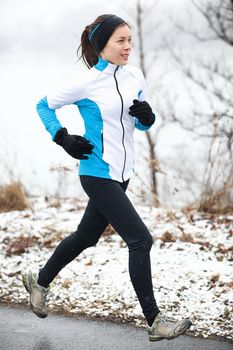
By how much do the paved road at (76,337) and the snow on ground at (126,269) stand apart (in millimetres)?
157

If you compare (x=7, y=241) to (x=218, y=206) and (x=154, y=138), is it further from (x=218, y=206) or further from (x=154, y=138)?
(x=154, y=138)

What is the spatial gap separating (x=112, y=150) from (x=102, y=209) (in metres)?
0.37

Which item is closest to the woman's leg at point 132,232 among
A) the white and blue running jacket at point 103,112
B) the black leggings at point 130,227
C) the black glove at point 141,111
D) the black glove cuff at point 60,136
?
the black leggings at point 130,227

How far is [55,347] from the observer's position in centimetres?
322

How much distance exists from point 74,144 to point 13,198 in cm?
423

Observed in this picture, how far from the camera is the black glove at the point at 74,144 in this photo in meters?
3.02

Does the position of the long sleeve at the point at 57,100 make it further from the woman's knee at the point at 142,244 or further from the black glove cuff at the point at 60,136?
the woman's knee at the point at 142,244

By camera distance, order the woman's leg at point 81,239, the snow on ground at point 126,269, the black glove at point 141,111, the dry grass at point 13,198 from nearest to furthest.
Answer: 1. the black glove at point 141,111
2. the woman's leg at point 81,239
3. the snow on ground at point 126,269
4. the dry grass at point 13,198

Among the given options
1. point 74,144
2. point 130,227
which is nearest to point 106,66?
point 74,144

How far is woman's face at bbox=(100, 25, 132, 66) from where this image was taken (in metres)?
3.18

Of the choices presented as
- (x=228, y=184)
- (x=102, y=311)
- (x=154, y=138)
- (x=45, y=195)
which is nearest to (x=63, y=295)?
(x=102, y=311)

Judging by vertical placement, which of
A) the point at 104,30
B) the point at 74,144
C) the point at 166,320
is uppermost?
the point at 104,30

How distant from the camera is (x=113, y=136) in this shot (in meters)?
3.16

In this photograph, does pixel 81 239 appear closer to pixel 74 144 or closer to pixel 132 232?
pixel 132 232
